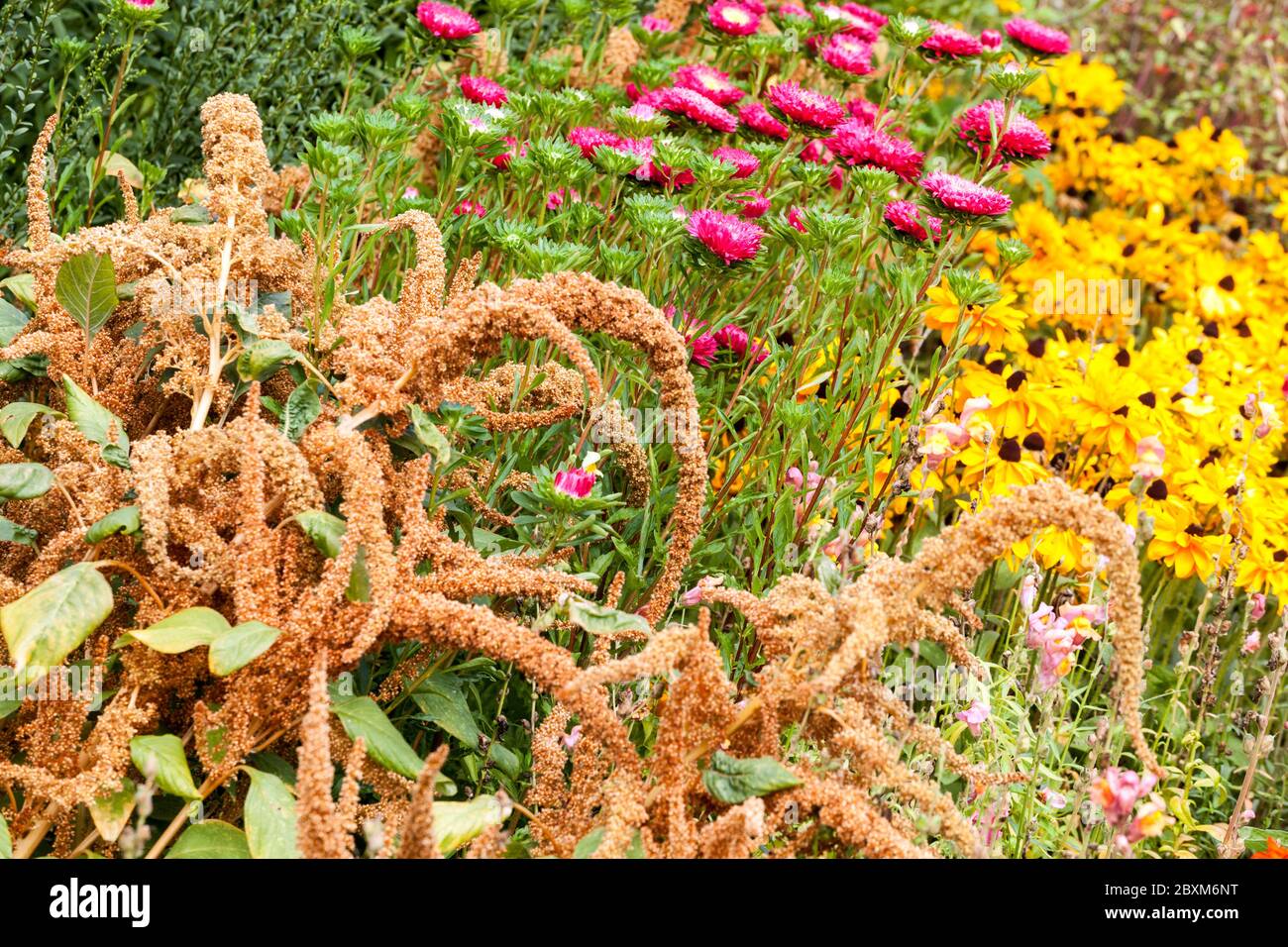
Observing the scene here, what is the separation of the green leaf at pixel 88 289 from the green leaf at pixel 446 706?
2.38ft

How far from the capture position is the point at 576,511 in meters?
2.00

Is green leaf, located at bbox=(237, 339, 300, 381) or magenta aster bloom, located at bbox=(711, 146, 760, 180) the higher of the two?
magenta aster bloom, located at bbox=(711, 146, 760, 180)

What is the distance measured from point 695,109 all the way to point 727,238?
60 centimetres

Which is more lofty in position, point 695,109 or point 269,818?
point 695,109

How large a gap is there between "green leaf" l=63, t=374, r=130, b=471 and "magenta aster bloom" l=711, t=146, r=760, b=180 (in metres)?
1.37

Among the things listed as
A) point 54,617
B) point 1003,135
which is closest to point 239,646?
point 54,617

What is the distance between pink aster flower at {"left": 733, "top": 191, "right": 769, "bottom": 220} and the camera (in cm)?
276

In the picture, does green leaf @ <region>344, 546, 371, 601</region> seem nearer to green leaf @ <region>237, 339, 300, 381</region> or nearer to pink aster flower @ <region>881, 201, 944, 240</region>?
green leaf @ <region>237, 339, 300, 381</region>

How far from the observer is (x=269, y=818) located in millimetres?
1529

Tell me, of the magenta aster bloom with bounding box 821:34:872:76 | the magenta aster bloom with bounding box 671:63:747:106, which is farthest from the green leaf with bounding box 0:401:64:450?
the magenta aster bloom with bounding box 821:34:872:76

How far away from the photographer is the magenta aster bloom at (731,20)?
328cm

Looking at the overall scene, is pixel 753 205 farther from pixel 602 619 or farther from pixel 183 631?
pixel 183 631
